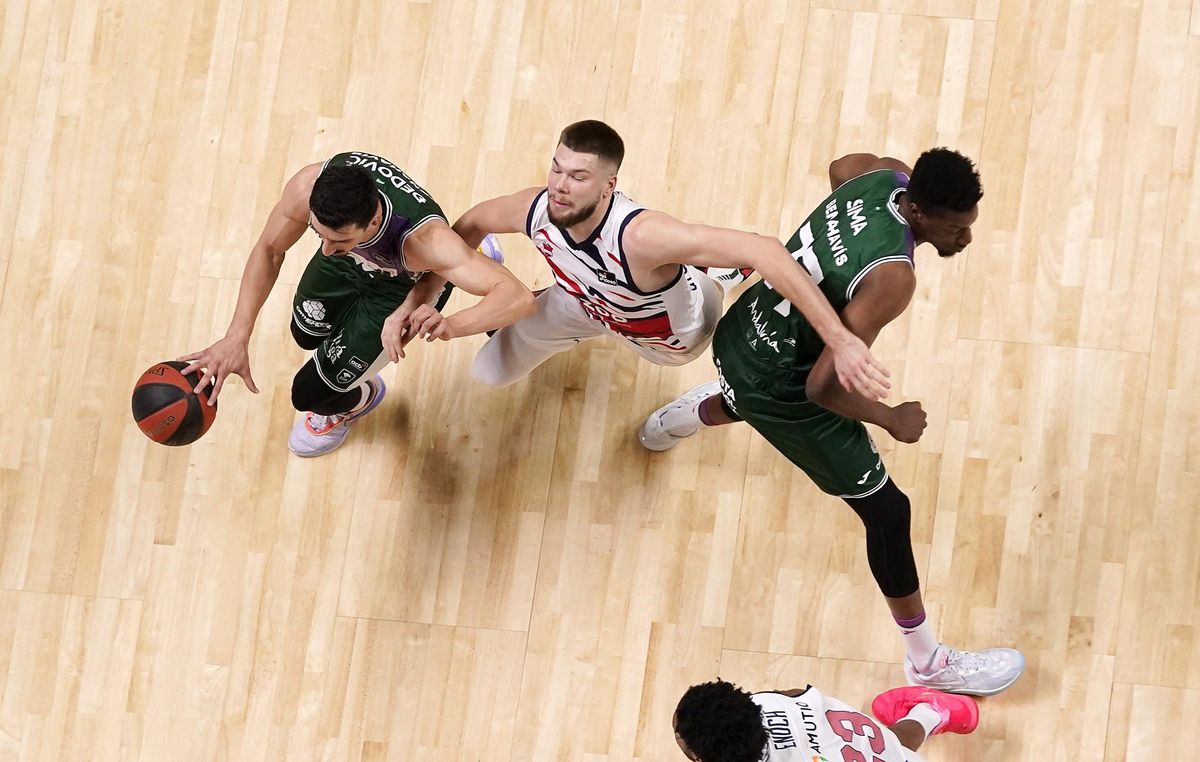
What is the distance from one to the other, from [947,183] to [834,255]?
32cm

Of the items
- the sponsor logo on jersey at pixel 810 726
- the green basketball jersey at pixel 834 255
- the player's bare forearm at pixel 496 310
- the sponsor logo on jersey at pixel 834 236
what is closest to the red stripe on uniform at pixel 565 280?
the player's bare forearm at pixel 496 310

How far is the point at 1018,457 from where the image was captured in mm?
3729

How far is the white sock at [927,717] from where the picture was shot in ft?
11.1

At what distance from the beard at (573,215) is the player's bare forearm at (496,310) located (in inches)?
10.4

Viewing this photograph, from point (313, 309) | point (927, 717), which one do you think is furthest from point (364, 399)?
point (927, 717)

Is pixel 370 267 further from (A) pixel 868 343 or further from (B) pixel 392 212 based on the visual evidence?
(A) pixel 868 343

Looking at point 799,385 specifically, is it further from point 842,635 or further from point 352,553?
point 352,553

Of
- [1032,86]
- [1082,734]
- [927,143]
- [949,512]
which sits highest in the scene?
[1032,86]

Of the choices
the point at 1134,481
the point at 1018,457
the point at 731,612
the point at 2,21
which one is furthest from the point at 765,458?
the point at 2,21

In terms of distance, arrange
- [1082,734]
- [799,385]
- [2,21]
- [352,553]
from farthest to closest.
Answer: [2,21] < [352,553] < [1082,734] < [799,385]

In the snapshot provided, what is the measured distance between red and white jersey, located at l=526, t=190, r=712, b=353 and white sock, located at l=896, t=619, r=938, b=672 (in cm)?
113

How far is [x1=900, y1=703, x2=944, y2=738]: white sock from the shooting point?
3.39 metres

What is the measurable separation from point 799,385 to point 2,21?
132 inches

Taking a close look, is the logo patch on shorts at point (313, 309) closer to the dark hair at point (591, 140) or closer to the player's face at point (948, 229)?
the dark hair at point (591, 140)
